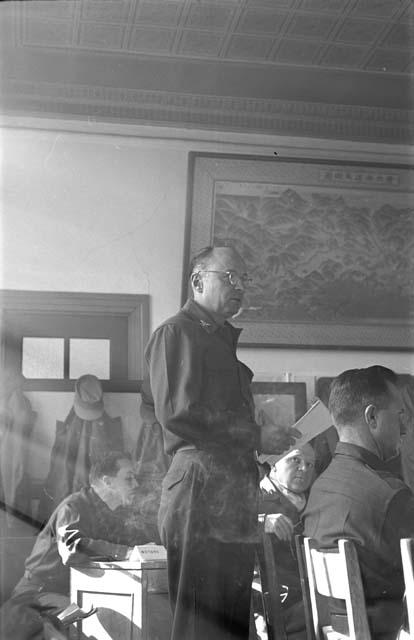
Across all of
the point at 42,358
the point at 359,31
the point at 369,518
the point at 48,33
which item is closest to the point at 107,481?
the point at 42,358

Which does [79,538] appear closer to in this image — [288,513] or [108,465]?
[108,465]

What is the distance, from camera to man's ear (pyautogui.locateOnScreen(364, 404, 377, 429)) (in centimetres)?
245

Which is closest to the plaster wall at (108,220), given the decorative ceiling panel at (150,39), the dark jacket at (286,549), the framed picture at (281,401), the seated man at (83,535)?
the framed picture at (281,401)

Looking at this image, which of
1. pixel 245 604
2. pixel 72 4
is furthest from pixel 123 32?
pixel 245 604

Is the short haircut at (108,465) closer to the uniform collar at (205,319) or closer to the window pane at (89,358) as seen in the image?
the window pane at (89,358)

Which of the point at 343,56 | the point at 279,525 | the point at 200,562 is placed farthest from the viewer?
the point at 343,56

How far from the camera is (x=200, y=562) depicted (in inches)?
92.3

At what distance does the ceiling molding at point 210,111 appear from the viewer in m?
2.56

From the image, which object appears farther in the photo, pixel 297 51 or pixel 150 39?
pixel 297 51

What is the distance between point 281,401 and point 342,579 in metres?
0.65

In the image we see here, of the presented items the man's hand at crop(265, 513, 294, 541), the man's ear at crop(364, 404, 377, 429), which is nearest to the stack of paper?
the man's hand at crop(265, 513, 294, 541)

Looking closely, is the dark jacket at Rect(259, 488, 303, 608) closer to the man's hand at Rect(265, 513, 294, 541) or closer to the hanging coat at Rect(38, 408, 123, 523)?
the man's hand at Rect(265, 513, 294, 541)

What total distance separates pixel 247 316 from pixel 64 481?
0.68m

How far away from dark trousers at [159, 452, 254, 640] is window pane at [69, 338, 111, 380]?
0.31 meters
